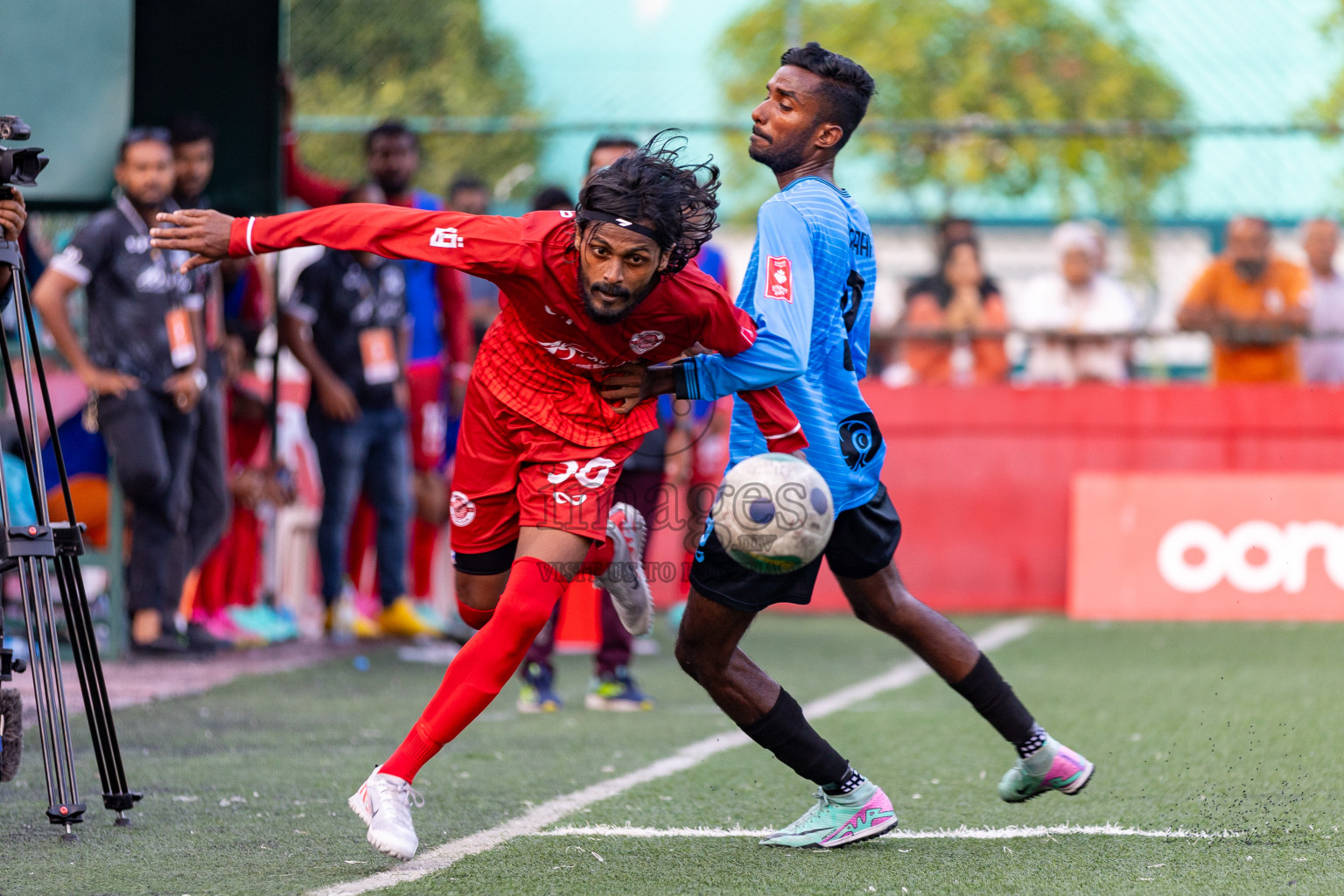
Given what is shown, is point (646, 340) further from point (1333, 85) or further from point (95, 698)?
point (1333, 85)

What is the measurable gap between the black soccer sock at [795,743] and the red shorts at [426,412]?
21.0 ft

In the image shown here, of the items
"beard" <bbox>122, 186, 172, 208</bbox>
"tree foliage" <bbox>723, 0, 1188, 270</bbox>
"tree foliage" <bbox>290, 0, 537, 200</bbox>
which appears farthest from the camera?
"tree foliage" <bbox>290, 0, 537, 200</bbox>

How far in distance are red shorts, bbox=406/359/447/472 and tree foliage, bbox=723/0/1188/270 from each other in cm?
277

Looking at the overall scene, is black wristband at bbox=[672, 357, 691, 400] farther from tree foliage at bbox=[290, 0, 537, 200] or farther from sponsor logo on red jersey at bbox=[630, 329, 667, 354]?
tree foliage at bbox=[290, 0, 537, 200]

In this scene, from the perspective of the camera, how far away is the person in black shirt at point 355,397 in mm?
9500

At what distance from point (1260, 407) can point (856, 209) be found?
827 cm

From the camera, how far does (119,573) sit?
8656 millimetres

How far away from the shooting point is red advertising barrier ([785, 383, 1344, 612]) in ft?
39.8

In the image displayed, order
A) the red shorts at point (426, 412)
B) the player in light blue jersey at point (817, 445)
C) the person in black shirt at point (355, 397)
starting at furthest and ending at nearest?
the red shorts at point (426, 412) → the person in black shirt at point (355, 397) → the player in light blue jersey at point (817, 445)

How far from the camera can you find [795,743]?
4.53 metres

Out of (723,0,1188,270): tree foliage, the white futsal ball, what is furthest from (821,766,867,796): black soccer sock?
(723,0,1188,270): tree foliage

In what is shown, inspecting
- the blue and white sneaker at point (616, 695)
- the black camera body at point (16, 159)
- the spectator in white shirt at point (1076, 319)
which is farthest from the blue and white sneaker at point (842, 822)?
the spectator in white shirt at point (1076, 319)

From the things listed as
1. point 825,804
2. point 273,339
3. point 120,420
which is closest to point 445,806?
point 825,804

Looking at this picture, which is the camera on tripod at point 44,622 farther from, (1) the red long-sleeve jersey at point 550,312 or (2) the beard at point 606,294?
(2) the beard at point 606,294
